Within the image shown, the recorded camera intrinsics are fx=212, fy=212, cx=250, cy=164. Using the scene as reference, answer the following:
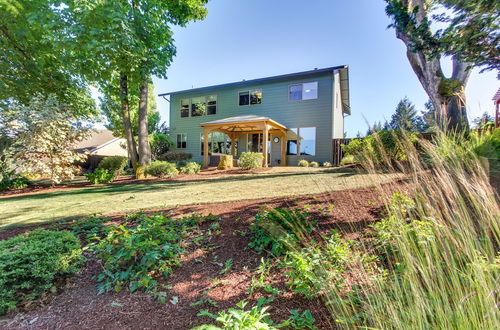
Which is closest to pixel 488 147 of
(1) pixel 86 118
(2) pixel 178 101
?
(1) pixel 86 118

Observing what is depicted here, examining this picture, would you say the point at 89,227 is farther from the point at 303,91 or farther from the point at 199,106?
the point at 199,106

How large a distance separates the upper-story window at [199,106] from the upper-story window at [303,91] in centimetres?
623

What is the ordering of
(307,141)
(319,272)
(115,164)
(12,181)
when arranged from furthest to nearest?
(307,141)
(115,164)
(12,181)
(319,272)

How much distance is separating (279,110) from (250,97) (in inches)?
102

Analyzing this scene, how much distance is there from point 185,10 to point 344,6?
740 centimetres

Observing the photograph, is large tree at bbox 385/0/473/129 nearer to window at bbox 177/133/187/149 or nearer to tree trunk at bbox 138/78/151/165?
tree trunk at bbox 138/78/151/165

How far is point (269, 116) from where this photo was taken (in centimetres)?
1518

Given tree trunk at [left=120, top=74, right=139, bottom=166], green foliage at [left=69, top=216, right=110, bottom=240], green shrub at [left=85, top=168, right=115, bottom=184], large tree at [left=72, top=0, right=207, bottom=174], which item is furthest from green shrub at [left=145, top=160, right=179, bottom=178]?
green foliage at [left=69, top=216, right=110, bottom=240]

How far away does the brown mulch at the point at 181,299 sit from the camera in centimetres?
173

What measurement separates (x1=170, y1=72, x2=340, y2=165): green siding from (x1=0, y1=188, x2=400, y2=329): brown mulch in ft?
36.7

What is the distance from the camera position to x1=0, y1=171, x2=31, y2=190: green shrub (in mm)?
9005

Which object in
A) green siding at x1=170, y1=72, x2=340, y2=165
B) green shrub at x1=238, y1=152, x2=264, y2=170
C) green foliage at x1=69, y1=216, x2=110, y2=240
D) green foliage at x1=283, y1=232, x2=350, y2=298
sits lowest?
green foliage at x1=69, y1=216, x2=110, y2=240

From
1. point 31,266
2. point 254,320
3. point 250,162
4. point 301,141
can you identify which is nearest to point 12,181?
point 250,162

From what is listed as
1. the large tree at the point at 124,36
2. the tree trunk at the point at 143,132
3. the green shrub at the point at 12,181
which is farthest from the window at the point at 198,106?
the green shrub at the point at 12,181
